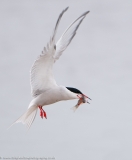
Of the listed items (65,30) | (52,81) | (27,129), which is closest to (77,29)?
(65,30)

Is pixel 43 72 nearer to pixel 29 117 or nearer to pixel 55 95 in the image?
pixel 55 95

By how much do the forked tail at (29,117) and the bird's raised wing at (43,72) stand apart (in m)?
0.34

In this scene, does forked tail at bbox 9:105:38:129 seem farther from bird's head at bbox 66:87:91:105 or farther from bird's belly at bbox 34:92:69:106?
bird's head at bbox 66:87:91:105

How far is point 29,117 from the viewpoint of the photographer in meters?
12.4

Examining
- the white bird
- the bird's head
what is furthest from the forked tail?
the bird's head

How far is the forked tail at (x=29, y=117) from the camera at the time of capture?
12.3 m

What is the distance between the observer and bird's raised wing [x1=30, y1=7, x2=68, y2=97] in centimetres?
1119

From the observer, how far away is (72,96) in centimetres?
1193

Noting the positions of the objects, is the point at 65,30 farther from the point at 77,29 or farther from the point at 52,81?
the point at 52,81

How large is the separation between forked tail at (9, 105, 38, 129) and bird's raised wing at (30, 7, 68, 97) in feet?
1.13

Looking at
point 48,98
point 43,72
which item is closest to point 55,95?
point 48,98

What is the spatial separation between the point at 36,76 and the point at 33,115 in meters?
1.07

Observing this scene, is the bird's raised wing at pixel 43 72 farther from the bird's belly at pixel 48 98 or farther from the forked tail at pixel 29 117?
the forked tail at pixel 29 117

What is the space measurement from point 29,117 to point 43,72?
4.15 ft
